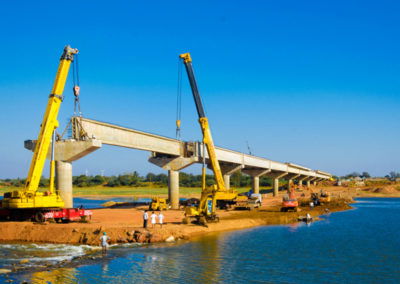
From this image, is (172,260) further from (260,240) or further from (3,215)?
(3,215)

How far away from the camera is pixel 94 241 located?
31031 mm

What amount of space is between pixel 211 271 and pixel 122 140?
2959cm

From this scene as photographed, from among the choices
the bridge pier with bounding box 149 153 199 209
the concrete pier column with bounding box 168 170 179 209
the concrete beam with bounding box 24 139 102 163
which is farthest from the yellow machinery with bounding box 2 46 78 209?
the concrete pier column with bounding box 168 170 179 209

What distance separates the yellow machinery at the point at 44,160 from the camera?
121 feet

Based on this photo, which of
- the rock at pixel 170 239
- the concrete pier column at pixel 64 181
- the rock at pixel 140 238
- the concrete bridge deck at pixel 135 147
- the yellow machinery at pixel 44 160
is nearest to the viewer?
the rock at pixel 140 238

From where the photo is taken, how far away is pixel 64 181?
1684 inches

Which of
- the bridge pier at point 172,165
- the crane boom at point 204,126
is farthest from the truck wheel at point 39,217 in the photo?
the crane boom at point 204,126

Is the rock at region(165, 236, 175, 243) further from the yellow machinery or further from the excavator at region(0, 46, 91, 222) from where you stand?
the yellow machinery

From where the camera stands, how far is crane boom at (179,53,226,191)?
6412 cm

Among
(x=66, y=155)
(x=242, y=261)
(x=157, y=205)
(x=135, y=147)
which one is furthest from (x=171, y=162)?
(x=242, y=261)

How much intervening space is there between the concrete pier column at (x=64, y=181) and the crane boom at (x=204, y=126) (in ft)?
82.6

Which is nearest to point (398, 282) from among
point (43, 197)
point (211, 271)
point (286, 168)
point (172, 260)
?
point (211, 271)

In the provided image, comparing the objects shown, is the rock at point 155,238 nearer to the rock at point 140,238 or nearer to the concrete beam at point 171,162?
the rock at point 140,238

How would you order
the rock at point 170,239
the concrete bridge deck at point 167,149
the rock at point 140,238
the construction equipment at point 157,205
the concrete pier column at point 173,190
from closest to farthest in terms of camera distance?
the rock at point 140,238, the rock at point 170,239, the concrete bridge deck at point 167,149, the construction equipment at point 157,205, the concrete pier column at point 173,190
